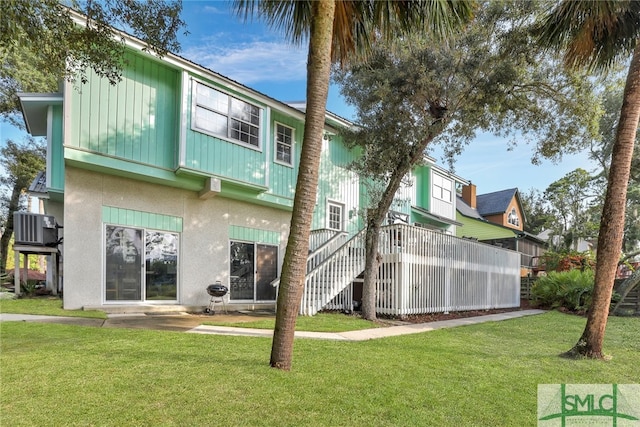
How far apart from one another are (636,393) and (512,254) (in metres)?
13.2

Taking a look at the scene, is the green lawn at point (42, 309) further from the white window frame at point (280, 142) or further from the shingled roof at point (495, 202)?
the shingled roof at point (495, 202)

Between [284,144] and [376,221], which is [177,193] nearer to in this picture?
[284,144]

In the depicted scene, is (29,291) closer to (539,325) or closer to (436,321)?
(436,321)

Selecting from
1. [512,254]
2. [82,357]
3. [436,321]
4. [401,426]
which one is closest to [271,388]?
[401,426]

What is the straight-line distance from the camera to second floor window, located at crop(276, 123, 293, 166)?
44.1 feet

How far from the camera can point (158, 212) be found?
1075cm

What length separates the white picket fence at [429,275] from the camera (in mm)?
11172

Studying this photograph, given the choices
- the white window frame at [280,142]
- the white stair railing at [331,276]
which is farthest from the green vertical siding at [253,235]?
the white stair railing at [331,276]

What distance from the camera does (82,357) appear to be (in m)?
4.64

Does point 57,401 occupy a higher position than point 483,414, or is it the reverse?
point 57,401

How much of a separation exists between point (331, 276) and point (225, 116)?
544 centimetres

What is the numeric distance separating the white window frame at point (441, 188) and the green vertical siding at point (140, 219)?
569 inches

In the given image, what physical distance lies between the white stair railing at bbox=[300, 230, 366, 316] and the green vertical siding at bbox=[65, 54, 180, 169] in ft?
15.8

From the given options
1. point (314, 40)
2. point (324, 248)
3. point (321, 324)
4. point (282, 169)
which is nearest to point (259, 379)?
point (314, 40)
